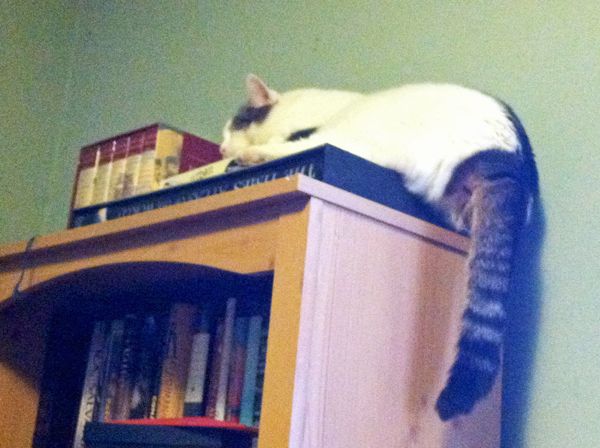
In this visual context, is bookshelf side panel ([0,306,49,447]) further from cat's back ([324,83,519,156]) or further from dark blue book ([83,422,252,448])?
cat's back ([324,83,519,156])

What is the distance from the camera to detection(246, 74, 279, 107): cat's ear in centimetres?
118

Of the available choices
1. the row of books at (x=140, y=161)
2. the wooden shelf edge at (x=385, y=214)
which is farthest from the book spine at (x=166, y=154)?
the wooden shelf edge at (x=385, y=214)

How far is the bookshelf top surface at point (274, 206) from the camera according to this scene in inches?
30.4

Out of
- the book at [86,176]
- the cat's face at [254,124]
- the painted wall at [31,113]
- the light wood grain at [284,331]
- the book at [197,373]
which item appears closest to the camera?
the light wood grain at [284,331]

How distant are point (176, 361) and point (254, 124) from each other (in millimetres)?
400

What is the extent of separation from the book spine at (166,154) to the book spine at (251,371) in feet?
1.21

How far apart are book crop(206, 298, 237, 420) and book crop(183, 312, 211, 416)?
0.7 inches

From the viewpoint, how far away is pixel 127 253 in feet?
3.22

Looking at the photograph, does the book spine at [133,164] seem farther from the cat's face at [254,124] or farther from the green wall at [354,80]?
the green wall at [354,80]

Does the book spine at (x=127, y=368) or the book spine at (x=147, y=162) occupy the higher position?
the book spine at (x=147, y=162)

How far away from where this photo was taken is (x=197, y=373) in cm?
107

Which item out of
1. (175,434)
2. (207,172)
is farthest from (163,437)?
(207,172)

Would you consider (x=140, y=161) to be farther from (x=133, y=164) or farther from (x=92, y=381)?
(x=92, y=381)

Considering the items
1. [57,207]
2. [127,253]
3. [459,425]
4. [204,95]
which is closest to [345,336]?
[459,425]
